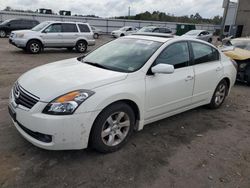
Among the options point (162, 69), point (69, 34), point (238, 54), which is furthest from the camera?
point (69, 34)

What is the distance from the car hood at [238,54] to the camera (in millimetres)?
7745

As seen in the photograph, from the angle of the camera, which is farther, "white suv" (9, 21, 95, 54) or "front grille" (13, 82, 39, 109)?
"white suv" (9, 21, 95, 54)

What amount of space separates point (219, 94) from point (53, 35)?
1015 centimetres

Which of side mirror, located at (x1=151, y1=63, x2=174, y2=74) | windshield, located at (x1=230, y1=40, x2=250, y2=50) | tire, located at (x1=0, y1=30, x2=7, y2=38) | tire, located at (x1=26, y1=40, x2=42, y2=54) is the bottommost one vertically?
tire, located at (x1=0, y1=30, x2=7, y2=38)

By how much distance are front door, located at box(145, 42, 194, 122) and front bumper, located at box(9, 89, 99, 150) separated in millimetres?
1036

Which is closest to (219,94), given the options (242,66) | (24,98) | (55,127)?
(242,66)

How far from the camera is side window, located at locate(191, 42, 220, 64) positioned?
443 centimetres

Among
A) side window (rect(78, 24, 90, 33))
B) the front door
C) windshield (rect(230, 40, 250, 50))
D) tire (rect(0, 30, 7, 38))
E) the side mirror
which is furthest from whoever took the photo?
tire (rect(0, 30, 7, 38))

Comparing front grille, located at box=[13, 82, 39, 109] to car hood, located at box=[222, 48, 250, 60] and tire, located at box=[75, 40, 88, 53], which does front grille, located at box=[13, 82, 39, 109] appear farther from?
tire, located at box=[75, 40, 88, 53]

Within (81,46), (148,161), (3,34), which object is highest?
(148,161)

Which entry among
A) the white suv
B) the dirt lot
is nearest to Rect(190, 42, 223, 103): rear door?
the dirt lot

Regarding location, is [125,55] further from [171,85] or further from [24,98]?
[24,98]

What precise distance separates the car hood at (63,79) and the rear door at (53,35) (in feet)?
32.0

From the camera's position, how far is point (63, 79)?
10.4 ft
